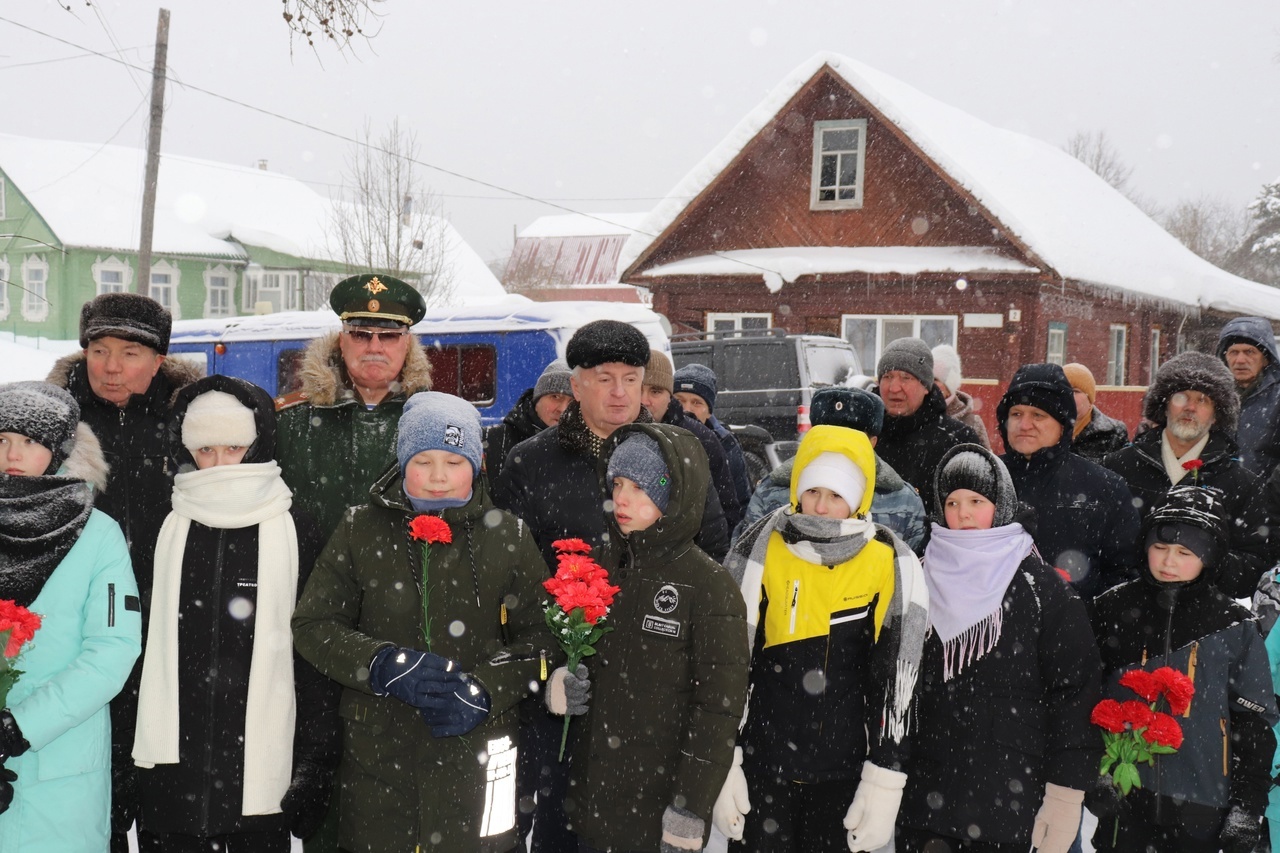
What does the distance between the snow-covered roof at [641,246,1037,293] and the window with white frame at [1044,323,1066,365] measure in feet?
7.87

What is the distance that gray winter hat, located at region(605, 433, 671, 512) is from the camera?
3.03 m

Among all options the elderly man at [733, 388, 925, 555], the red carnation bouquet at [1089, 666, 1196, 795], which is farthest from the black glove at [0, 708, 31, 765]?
the red carnation bouquet at [1089, 666, 1196, 795]

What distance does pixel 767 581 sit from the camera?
3238mm

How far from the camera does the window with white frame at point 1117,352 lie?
22.1 metres

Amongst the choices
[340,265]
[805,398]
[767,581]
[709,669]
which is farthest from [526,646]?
[340,265]

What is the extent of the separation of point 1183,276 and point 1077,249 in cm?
619

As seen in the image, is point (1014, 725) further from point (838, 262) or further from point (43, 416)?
point (838, 262)

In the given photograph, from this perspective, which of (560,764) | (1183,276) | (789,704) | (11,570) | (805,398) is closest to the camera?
(11,570)

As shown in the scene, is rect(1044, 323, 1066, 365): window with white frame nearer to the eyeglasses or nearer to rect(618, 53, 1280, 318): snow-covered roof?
rect(618, 53, 1280, 318): snow-covered roof

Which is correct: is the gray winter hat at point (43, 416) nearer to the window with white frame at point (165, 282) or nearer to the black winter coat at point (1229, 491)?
the black winter coat at point (1229, 491)

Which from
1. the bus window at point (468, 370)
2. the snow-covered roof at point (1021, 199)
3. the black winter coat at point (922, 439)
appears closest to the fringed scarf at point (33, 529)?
the black winter coat at point (922, 439)

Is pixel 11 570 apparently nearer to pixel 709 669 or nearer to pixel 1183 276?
pixel 709 669

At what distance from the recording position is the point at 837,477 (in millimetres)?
3219

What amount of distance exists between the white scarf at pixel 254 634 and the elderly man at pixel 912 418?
9.64ft
